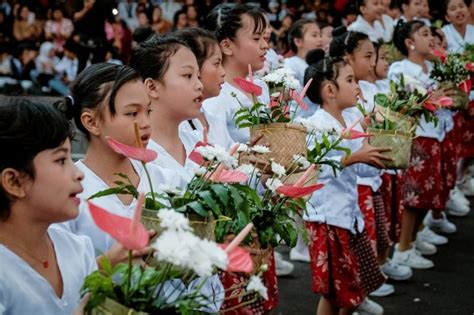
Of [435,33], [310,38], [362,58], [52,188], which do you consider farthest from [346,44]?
[52,188]

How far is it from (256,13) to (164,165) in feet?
4.57

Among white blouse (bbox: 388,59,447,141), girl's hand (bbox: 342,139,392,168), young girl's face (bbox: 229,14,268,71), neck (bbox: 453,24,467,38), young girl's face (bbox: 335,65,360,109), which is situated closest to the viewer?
girl's hand (bbox: 342,139,392,168)

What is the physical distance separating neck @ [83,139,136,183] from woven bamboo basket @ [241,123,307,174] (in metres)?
0.65

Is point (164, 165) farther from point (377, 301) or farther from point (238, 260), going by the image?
point (377, 301)

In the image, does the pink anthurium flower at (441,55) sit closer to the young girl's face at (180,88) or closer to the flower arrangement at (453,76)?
the flower arrangement at (453,76)

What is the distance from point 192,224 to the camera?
2.06 metres

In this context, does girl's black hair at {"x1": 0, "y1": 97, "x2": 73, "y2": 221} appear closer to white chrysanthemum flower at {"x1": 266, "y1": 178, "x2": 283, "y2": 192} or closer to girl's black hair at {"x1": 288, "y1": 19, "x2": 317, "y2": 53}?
white chrysanthemum flower at {"x1": 266, "y1": 178, "x2": 283, "y2": 192}

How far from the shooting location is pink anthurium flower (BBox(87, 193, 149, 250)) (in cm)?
161

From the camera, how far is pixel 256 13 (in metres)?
3.96

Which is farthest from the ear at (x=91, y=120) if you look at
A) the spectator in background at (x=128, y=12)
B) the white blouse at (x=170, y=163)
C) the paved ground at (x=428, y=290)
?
the spectator in background at (x=128, y=12)

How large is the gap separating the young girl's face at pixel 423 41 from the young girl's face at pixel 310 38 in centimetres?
77

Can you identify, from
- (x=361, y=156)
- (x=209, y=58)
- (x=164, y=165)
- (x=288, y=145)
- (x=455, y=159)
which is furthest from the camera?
(x=455, y=159)

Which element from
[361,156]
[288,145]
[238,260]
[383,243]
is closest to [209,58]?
[288,145]

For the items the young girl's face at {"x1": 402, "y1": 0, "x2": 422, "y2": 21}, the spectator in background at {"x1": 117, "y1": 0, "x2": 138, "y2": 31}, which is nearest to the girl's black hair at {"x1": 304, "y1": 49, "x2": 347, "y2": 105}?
the young girl's face at {"x1": 402, "y1": 0, "x2": 422, "y2": 21}
